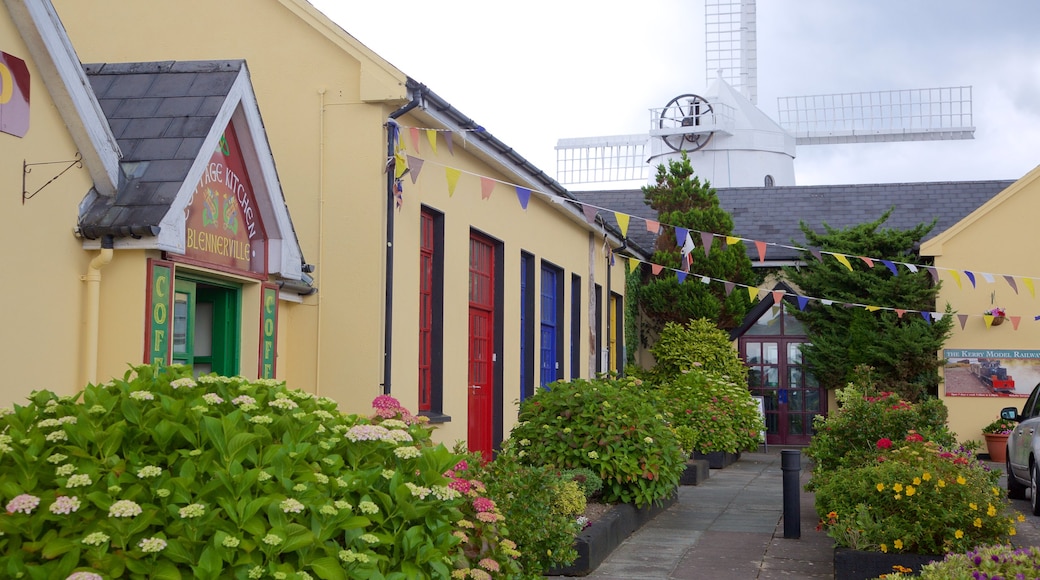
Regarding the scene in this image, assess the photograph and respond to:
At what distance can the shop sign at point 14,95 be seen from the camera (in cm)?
596

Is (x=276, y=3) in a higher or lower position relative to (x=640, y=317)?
higher

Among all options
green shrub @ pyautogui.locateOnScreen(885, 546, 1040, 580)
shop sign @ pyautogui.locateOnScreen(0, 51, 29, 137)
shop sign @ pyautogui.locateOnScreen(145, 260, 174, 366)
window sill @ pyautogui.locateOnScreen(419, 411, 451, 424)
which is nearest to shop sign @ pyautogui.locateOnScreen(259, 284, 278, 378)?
shop sign @ pyautogui.locateOnScreen(145, 260, 174, 366)

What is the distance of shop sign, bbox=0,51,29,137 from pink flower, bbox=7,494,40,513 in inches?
125

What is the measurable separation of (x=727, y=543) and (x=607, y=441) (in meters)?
1.38

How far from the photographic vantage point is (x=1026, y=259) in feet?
67.7

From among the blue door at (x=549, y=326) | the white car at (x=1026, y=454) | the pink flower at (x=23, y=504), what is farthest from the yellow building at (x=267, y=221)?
the white car at (x=1026, y=454)

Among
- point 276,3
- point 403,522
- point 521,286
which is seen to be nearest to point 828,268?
point 521,286

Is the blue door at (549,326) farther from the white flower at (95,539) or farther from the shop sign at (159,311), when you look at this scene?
the white flower at (95,539)

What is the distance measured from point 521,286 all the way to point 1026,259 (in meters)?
11.3

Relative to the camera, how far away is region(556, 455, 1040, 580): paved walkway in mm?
7906

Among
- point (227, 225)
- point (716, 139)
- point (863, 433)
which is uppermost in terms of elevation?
point (716, 139)

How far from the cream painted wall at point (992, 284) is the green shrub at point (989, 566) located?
17294mm

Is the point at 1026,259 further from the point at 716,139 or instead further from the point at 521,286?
the point at 716,139

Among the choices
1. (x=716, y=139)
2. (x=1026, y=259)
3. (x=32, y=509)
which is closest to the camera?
(x=32, y=509)
